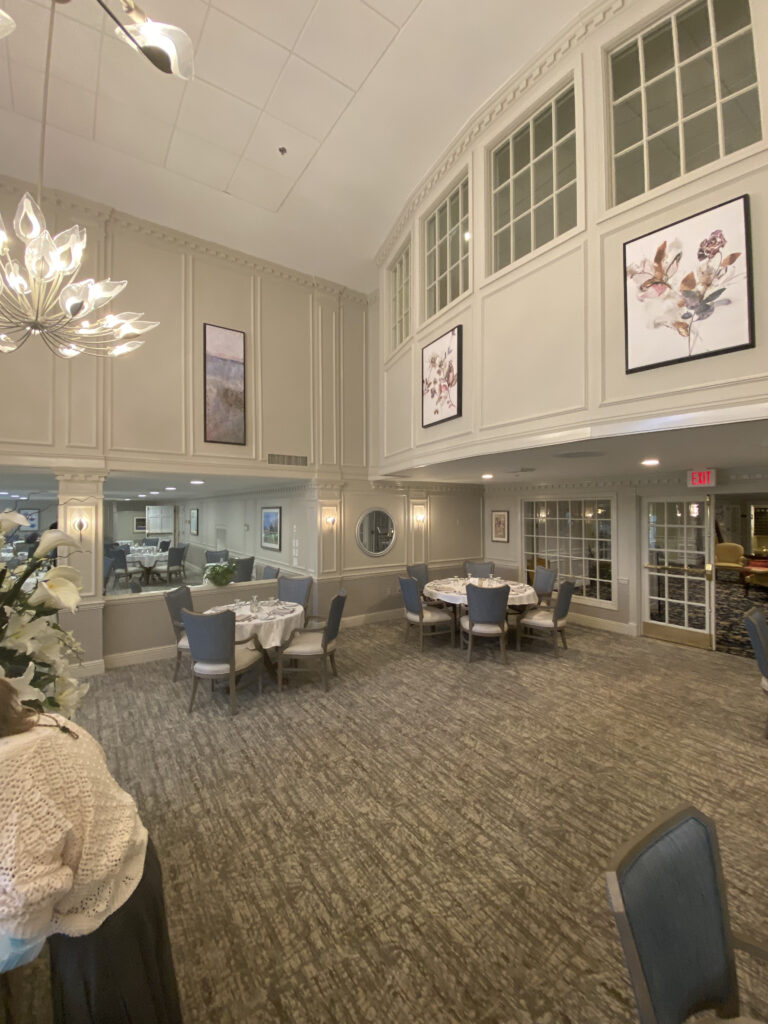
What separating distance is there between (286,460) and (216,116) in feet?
12.8

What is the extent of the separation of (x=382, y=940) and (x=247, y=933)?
62cm

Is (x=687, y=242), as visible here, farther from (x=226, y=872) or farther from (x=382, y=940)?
(x=226, y=872)

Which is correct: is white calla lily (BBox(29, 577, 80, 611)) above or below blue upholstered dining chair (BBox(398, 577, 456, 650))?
above

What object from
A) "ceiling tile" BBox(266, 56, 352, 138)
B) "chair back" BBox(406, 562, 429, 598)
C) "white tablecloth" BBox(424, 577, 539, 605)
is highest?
"ceiling tile" BBox(266, 56, 352, 138)

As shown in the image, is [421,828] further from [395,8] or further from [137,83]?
[137,83]

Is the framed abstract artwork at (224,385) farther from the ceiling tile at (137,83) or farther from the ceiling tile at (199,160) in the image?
the ceiling tile at (137,83)

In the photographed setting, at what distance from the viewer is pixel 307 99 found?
382 centimetres

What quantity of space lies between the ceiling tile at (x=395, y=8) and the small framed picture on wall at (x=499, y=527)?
7130 millimetres

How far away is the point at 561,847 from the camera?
2.37m

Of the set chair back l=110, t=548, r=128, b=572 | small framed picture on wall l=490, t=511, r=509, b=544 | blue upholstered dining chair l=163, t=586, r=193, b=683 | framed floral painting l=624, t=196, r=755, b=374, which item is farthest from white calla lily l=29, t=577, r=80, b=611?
chair back l=110, t=548, r=128, b=572

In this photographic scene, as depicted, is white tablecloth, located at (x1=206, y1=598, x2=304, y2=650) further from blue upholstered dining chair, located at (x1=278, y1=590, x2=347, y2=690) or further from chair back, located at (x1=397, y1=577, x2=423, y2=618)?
chair back, located at (x1=397, y1=577, x2=423, y2=618)

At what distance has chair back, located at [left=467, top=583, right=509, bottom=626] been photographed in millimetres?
5336

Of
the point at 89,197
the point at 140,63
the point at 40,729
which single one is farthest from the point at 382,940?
the point at 89,197

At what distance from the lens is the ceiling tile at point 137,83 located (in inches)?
136
